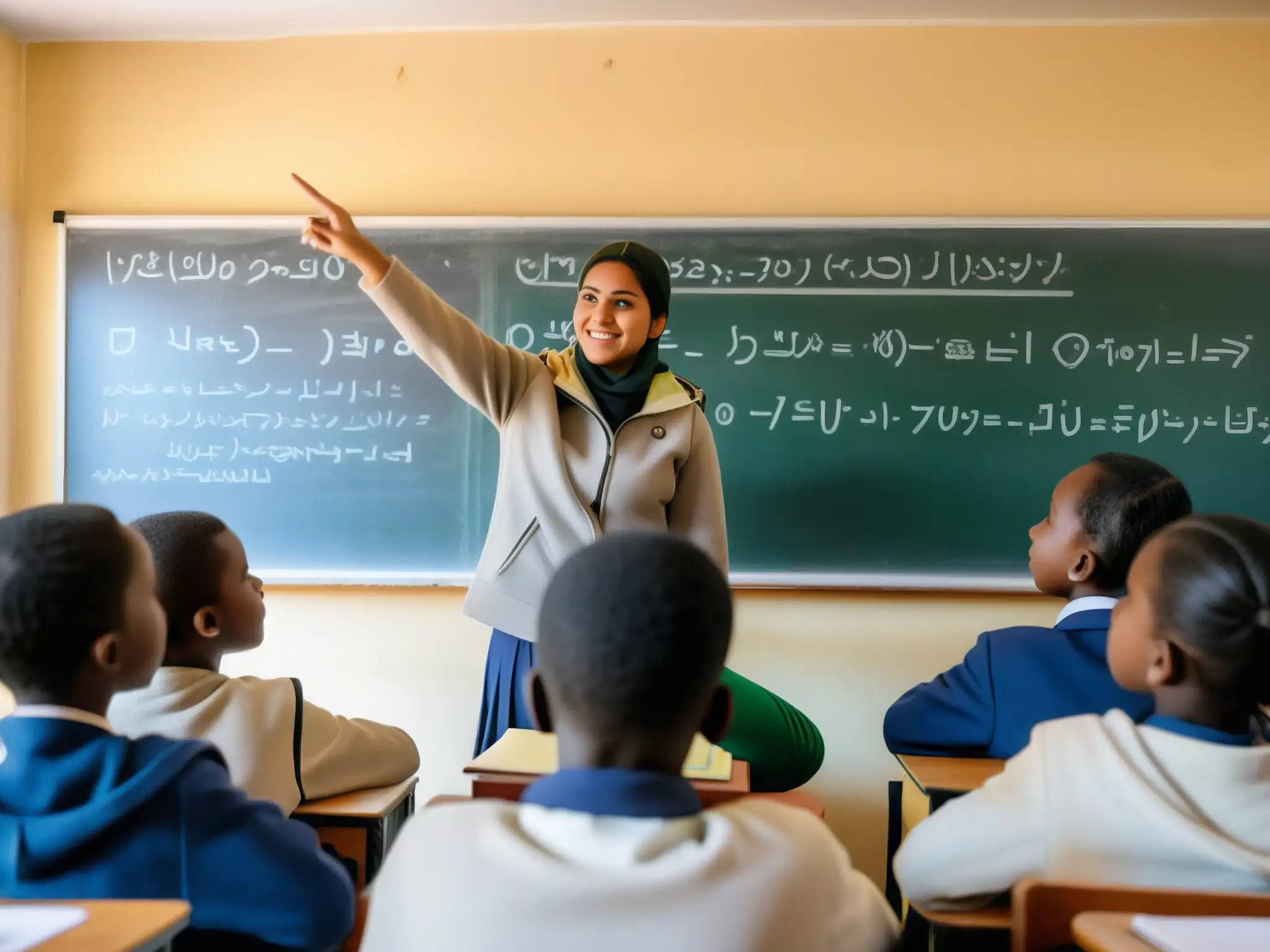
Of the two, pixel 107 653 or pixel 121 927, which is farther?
pixel 107 653

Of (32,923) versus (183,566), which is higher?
(183,566)

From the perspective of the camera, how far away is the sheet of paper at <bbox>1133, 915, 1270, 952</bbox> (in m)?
0.89

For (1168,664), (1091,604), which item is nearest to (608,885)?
(1168,664)

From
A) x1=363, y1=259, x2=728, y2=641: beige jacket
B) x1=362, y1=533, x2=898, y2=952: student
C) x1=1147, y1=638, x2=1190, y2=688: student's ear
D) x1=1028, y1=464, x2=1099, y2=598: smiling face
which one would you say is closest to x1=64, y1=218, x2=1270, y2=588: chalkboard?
x1=363, y1=259, x2=728, y2=641: beige jacket

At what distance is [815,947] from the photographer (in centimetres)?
85

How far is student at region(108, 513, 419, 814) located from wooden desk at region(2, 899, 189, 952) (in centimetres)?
47

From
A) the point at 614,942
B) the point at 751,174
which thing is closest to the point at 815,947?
the point at 614,942

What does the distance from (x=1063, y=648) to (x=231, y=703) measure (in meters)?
1.37

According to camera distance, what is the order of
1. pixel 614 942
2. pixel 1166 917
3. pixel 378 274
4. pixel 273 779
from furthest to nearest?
pixel 378 274, pixel 273 779, pixel 1166 917, pixel 614 942

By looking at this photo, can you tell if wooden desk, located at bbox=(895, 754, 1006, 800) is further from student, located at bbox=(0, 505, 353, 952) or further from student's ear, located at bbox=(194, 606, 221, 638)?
student's ear, located at bbox=(194, 606, 221, 638)

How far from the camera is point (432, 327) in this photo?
2.04 meters

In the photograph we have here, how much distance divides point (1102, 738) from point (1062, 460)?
6.36ft

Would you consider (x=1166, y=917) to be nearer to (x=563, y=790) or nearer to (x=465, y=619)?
(x=563, y=790)

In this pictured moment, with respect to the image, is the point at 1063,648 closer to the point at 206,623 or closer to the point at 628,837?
the point at 628,837
